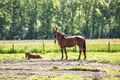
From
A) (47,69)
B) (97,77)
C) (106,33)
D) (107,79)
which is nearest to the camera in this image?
(97,77)

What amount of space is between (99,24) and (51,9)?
1570cm

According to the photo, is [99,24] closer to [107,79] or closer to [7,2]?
[7,2]

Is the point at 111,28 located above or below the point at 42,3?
below

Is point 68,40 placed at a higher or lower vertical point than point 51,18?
higher

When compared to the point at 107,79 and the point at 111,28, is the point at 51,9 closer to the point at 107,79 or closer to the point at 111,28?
the point at 111,28

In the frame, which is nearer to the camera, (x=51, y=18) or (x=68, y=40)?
(x=68, y=40)

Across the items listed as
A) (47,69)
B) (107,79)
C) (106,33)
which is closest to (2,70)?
(47,69)

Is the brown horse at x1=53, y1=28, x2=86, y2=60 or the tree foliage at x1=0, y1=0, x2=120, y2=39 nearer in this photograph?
the brown horse at x1=53, y1=28, x2=86, y2=60

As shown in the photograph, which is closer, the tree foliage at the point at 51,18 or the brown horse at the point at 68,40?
the brown horse at the point at 68,40

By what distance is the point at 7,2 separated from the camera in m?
102

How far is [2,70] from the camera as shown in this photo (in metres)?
23.1

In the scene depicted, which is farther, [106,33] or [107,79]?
[106,33]

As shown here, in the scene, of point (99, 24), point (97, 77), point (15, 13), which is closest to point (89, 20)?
point (99, 24)

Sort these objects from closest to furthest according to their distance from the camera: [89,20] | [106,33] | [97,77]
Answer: [97,77], [89,20], [106,33]
